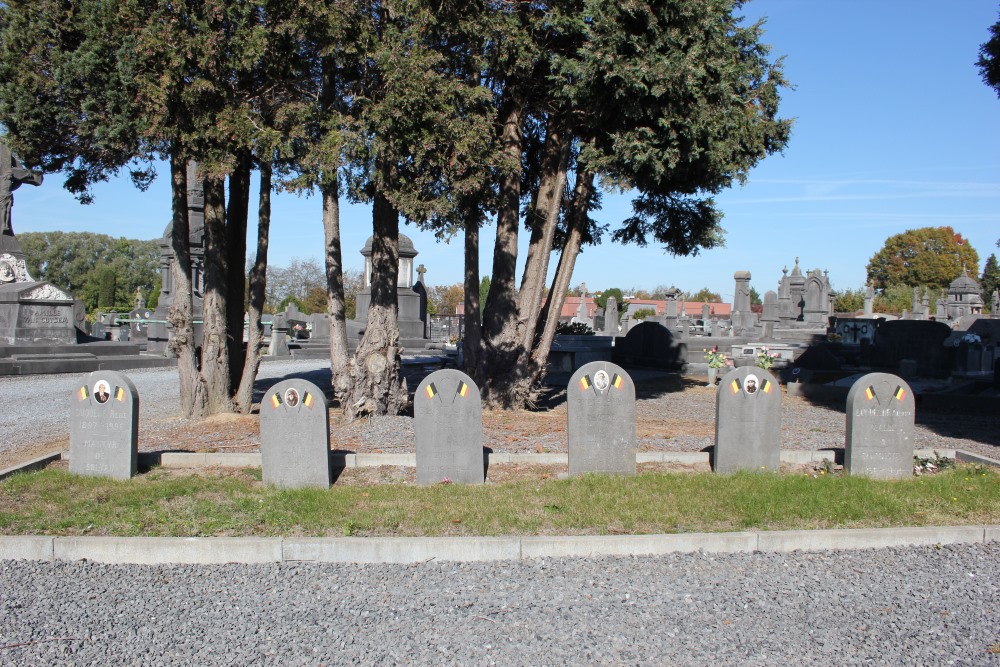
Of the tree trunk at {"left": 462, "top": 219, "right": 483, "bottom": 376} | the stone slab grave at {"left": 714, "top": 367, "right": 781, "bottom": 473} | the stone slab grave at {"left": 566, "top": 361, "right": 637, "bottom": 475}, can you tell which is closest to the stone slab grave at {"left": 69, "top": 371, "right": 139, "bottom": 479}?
the stone slab grave at {"left": 566, "top": 361, "right": 637, "bottom": 475}

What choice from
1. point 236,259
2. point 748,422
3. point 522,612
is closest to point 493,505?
point 522,612

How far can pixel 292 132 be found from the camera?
28.3 feet

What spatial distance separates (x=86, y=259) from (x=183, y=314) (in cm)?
7481

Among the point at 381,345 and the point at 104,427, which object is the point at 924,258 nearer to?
the point at 381,345

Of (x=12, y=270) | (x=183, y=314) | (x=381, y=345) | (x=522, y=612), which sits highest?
(x=12, y=270)

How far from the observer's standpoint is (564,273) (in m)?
12.0

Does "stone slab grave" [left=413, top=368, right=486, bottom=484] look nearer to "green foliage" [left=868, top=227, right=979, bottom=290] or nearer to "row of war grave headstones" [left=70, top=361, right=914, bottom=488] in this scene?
"row of war grave headstones" [left=70, top=361, right=914, bottom=488]

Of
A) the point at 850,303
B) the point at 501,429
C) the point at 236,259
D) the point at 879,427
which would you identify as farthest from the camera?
the point at 850,303

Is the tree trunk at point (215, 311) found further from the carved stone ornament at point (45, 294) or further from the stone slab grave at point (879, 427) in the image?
the carved stone ornament at point (45, 294)

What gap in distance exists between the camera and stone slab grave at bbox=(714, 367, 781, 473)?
23.5 ft

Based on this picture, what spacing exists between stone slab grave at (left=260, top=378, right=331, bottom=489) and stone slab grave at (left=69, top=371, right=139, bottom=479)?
1.21 m

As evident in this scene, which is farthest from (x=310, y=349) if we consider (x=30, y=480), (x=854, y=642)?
Result: (x=854, y=642)

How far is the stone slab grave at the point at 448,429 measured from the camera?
675 cm

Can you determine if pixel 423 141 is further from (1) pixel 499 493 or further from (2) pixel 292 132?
(1) pixel 499 493
